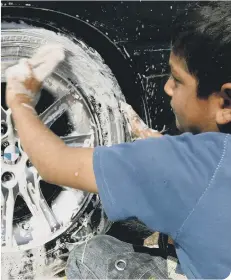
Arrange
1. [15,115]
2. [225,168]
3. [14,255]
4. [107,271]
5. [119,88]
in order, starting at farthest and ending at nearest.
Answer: [14,255] < [119,88] < [107,271] < [15,115] < [225,168]

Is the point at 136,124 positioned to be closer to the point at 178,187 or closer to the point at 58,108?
the point at 58,108

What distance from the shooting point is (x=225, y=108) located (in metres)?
1.32

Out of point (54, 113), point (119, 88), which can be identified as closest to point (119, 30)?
point (119, 88)

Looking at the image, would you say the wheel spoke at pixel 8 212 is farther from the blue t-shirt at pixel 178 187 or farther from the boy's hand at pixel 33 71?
the blue t-shirt at pixel 178 187

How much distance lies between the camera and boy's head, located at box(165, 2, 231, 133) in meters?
1.28

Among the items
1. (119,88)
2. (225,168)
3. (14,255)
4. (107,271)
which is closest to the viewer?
(225,168)

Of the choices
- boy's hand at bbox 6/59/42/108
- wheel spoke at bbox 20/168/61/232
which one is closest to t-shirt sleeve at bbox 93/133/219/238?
boy's hand at bbox 6/59/42/108

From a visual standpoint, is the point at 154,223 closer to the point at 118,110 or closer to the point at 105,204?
the point at 105,204

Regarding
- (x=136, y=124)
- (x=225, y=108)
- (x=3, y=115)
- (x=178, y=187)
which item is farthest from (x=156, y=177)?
(x=3, y=115)

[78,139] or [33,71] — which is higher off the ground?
[33,71]

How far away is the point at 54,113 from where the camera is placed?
185 centimetres

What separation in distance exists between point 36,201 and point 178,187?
859 millimetres

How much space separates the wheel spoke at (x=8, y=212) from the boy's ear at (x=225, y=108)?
922 millimetres

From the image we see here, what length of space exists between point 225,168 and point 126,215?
11.6 inches
